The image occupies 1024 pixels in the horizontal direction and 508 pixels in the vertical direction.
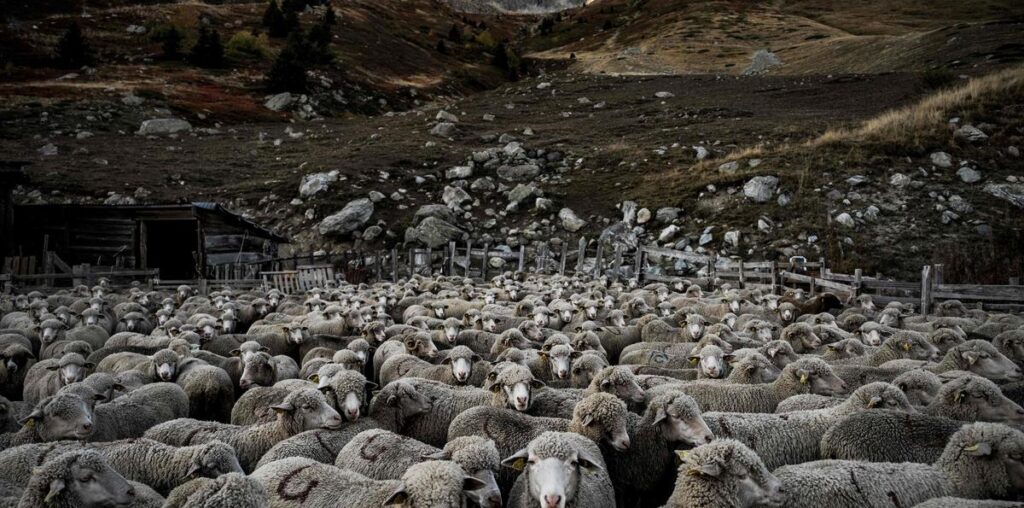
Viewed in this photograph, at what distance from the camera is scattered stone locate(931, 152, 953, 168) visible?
26094 millimetres

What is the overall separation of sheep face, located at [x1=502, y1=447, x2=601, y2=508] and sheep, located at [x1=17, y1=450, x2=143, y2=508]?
2.65m

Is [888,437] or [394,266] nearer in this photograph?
[888,437]

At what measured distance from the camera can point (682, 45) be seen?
79.7 metres

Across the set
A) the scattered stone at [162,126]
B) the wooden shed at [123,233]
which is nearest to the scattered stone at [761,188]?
the wooden shed at [123,233]

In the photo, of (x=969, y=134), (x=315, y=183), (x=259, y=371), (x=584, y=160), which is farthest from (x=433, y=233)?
(x=969, y=134)

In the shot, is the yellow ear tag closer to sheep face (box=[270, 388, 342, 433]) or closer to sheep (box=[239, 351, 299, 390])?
sheep face (box=[270, 388, 342, 433])

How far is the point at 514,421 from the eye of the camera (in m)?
5.69

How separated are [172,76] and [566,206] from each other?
40.3m

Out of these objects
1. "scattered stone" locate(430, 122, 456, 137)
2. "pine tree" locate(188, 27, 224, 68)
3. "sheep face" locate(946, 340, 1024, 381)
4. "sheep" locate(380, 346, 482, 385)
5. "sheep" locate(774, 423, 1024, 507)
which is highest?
"pine tree" locate(188, 27, 224, 68)

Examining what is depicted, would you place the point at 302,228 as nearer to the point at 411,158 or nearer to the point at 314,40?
the point at 411,158

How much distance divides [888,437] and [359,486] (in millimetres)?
4203

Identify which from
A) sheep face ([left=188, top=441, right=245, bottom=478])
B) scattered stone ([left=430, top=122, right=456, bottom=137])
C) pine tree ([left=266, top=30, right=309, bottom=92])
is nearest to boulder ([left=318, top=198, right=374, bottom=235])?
scattered stone ([left=430, top=122, right=456, bottom=137])

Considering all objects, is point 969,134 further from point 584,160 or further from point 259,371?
point 259,371

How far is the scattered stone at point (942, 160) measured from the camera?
26.1m
